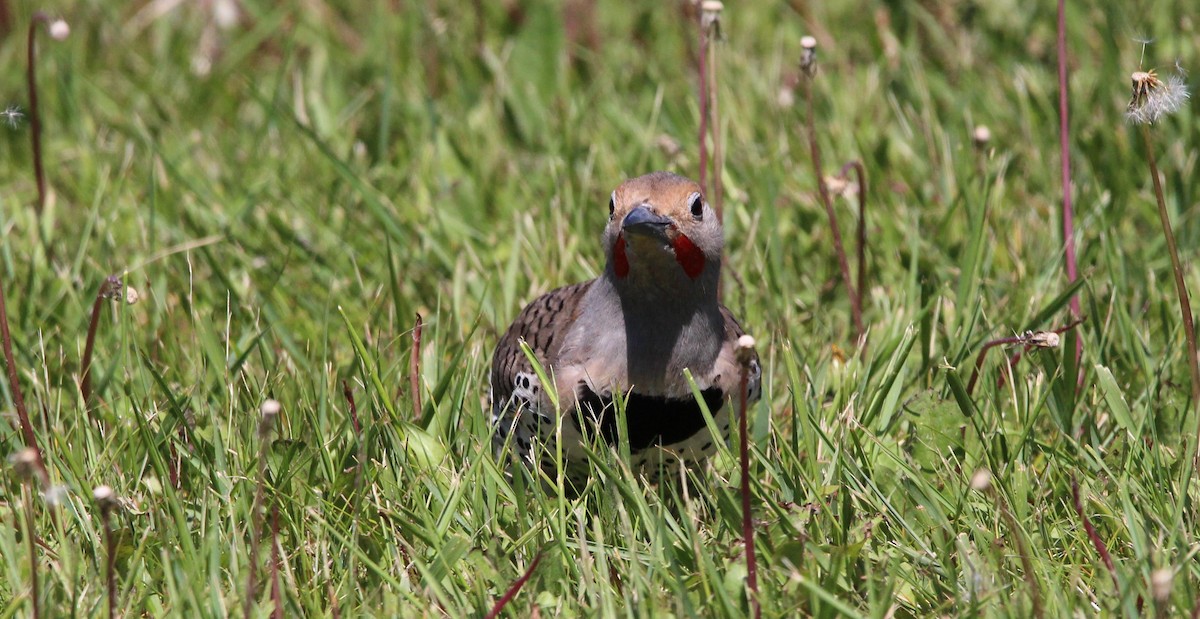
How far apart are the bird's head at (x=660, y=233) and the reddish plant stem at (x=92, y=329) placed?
1.33 metres

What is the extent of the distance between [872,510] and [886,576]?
9.7 inches

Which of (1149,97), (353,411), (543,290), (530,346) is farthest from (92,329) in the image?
(1149,97)

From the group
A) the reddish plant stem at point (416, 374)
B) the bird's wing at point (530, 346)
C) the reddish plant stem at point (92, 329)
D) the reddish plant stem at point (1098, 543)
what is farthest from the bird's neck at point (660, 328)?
the reddish plant stem at point (92, 329)

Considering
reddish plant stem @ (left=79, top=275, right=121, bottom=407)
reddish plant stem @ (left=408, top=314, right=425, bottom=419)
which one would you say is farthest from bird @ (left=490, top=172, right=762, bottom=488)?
reddish plant stem @ (left=79, top=275, right=121, bottom=407)

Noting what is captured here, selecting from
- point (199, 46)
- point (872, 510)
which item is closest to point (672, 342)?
point (872, 510)

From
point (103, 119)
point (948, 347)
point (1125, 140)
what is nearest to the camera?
point (948, 347)

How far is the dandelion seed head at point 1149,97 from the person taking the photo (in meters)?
3.20

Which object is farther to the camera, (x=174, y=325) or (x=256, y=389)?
(x=174, y=325)

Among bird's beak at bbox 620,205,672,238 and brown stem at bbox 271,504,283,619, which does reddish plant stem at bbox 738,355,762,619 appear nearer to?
bird's beak at bbox 620,205,672,238

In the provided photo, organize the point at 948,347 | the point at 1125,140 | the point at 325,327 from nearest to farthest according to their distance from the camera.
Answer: the point at 325,327 → the point at 948,347 → the point at 1125,140

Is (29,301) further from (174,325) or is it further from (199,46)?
(199,46)

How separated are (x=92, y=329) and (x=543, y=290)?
1735mm

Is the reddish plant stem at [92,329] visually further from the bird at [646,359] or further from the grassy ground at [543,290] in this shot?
the bird at [646,359]

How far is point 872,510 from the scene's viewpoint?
Answer: 3725 mm
